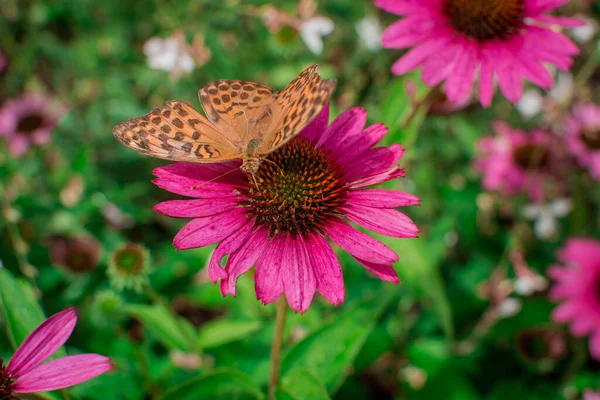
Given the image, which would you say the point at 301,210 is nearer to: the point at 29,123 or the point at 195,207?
the point at 195,207

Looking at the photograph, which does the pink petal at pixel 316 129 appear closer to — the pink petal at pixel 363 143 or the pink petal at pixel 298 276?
the pink petal at pixel 363 143

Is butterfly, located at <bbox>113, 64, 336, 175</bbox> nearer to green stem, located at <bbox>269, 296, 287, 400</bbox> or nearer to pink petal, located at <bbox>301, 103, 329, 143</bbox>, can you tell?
pink petal, located at <bbox>301, 103, 329, 143</bbox>

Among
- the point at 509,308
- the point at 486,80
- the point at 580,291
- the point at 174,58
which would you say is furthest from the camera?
the point at 174,58

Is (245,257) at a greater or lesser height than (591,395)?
greater

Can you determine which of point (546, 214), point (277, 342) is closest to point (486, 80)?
point (277, 342)

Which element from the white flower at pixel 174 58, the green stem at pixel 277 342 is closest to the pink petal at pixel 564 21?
the green stem at pixel 277 342

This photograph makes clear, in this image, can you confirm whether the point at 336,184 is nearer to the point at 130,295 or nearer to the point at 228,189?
the point at 228,189

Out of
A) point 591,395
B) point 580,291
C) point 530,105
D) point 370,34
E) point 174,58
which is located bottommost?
point 591,395
